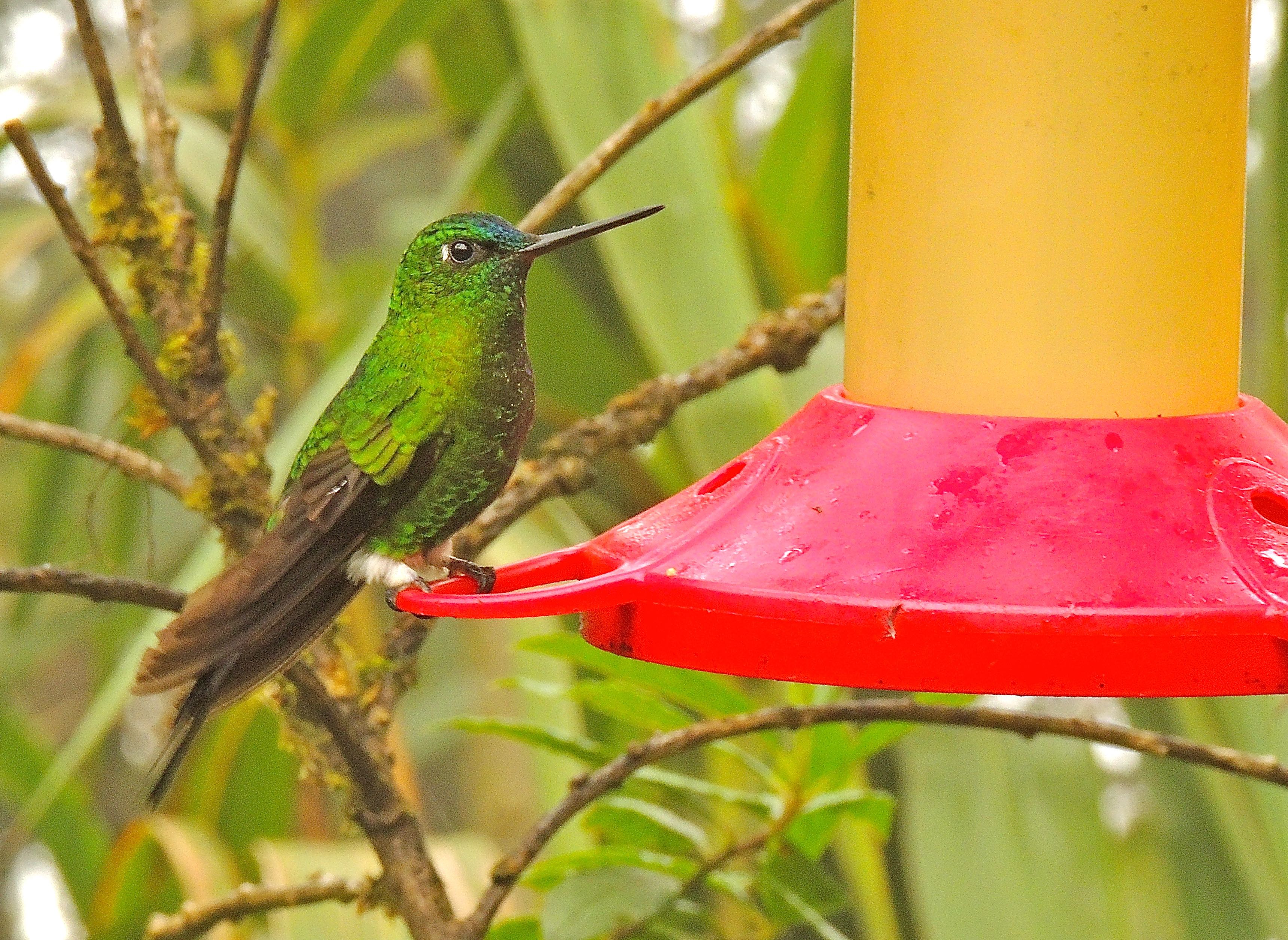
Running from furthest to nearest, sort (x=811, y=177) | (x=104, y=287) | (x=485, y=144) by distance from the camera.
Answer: (x=811, y=177)
(x=485, y=144)
(x=104, y=287)

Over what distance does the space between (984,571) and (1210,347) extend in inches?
13.2

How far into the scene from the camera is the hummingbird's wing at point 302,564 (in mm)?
1075

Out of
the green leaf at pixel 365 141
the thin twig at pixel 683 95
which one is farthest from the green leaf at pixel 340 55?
the thin twig at pixel 683 95

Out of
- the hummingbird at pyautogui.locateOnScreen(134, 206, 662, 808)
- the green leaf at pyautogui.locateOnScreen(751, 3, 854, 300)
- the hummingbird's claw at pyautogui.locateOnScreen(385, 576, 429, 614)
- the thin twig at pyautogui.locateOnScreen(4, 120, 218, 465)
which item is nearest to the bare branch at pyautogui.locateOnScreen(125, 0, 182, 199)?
the thin twig at pyautogui.locateOnScreen(4, 120, 218, 465)

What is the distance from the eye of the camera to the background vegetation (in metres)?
1.50

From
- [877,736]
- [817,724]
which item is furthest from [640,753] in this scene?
[877,736]

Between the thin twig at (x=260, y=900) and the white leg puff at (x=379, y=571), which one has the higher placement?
the white leg puff at (x=379, y=571)

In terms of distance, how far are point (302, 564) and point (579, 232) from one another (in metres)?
0.34

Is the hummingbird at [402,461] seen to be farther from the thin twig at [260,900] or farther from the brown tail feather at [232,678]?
the thin twig at [260,900]

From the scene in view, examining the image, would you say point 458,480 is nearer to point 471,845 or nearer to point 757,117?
point 471,845

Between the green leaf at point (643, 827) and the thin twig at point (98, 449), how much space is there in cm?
52

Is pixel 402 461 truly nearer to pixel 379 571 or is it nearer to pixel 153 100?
pixel 379 571

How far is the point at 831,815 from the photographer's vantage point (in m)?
1.40

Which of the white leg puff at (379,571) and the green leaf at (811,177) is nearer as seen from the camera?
the white leg puff at (379,571)
